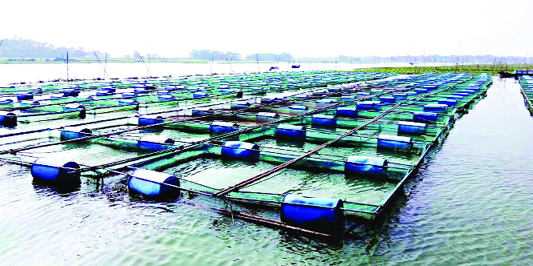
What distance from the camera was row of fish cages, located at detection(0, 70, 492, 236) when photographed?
778cm

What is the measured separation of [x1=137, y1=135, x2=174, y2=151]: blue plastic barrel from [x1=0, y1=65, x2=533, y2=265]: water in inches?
112

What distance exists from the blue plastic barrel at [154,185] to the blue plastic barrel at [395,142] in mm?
7225

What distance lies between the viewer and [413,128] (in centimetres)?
1530

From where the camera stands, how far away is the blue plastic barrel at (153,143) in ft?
39.5

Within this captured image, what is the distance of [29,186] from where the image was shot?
30.3 feet

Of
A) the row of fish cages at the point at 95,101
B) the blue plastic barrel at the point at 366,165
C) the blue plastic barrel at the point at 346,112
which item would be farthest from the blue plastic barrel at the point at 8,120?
the blue plastic barrel at the point at 346,112

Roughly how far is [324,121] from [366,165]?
A: 711 cm

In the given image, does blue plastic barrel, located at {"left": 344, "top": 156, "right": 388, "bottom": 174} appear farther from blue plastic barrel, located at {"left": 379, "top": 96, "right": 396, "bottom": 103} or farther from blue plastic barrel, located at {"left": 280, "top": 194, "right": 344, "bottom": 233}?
blue plastic barrel, located at {"left": 379, "top": 96, "right": 396, "bottom": 103}

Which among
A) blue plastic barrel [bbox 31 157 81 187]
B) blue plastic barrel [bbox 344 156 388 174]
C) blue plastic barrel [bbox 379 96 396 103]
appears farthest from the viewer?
blue plastic barrel [bbox 379 96 396 103]

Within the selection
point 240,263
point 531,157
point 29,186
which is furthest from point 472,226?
point 29,186

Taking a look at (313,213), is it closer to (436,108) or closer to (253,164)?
(253,164)

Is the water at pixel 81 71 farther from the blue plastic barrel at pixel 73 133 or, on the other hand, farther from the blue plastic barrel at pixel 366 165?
the blue plastic barrel at pixel 366 165

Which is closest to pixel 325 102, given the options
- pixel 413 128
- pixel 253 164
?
pixel 413 128

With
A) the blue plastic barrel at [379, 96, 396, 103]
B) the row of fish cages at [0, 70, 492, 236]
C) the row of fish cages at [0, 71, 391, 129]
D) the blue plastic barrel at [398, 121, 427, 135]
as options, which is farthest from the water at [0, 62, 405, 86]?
the blue plastic barrel at [398, 121, 427, 135]
